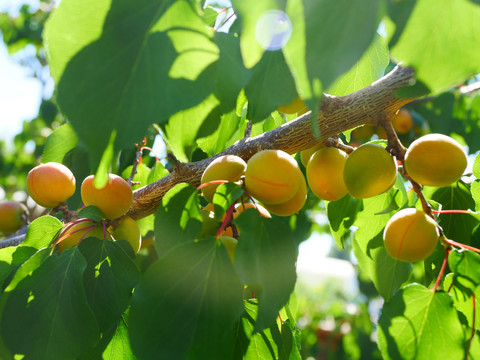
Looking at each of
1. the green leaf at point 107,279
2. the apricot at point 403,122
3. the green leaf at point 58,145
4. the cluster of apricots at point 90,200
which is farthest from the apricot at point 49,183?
the apricot at point 403,122

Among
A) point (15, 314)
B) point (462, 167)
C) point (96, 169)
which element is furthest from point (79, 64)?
point (462, 167)

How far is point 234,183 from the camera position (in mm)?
499

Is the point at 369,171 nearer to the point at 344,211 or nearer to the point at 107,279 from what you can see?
the point at 344,211

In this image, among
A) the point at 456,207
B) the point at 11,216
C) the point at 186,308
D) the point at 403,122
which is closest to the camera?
the point at 186,308

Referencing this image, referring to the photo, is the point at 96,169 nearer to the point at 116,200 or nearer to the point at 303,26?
the point at 303,26

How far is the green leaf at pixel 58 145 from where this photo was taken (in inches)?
35.0

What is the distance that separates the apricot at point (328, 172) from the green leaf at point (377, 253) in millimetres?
108

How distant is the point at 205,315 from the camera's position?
425 millimetres

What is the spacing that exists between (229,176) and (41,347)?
0.96ft

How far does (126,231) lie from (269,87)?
37 centimetres

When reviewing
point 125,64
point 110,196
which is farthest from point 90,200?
point 125,64

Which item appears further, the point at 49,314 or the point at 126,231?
the point at 126,231

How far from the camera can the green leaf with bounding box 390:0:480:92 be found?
0.30 metres

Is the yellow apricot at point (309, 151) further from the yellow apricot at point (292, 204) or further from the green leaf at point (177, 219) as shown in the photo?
the green leaf at point (177, 219)
